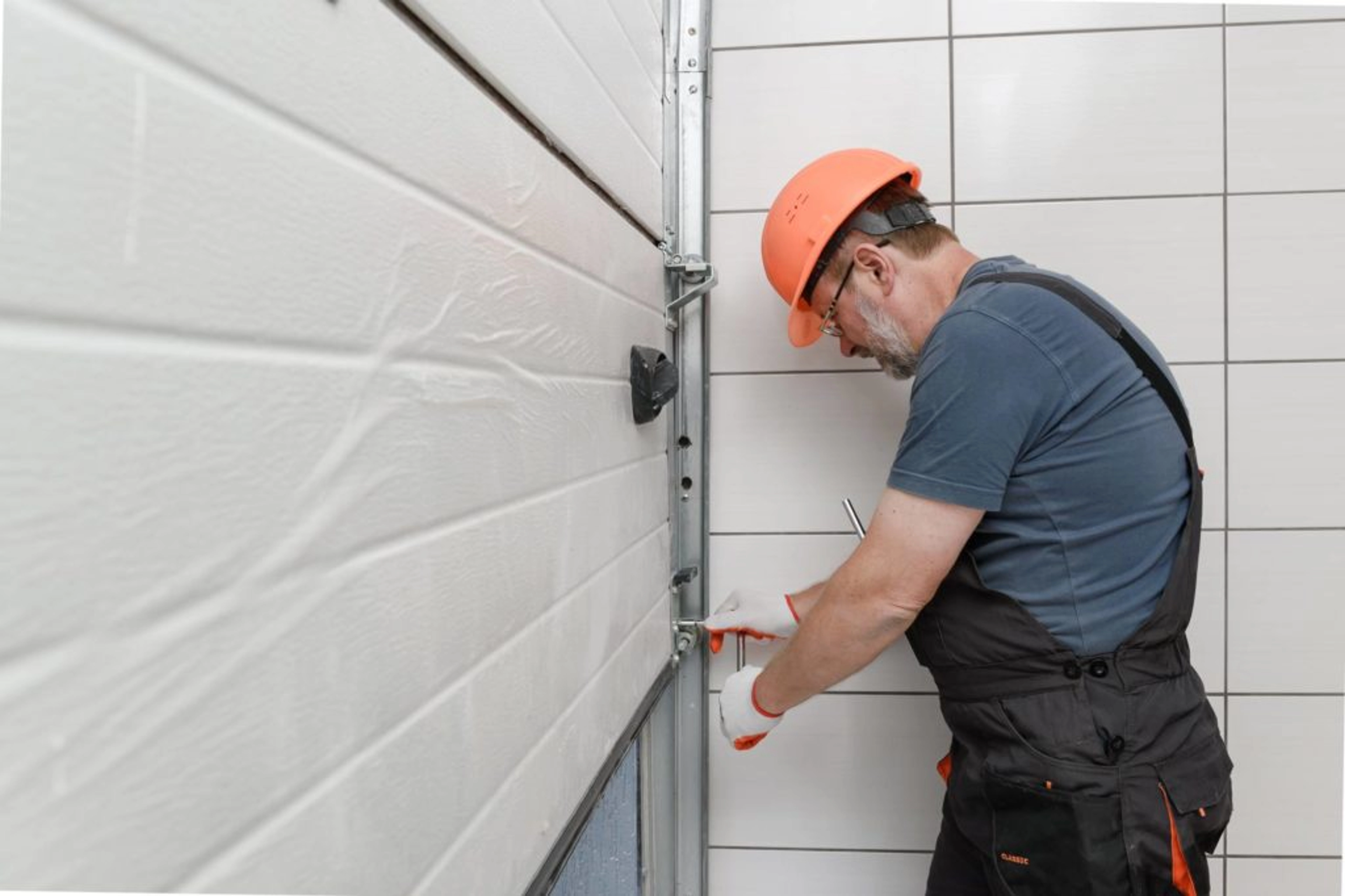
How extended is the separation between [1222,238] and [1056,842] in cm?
120

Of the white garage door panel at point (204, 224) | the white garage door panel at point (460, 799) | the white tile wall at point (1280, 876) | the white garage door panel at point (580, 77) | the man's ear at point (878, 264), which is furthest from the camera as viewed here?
the white tile wall at point (1280, 876)

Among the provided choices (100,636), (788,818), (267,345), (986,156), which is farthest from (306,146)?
(788,818)

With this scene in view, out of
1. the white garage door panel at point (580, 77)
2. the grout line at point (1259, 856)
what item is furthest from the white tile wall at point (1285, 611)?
the white garage door panel at point (580, 77)

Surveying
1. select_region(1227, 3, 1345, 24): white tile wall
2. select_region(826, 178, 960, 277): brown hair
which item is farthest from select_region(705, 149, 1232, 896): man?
select_region(1227, 3, 1345, 24): white tile wall

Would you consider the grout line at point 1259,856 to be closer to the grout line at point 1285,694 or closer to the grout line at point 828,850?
the grout line at point 1285,694

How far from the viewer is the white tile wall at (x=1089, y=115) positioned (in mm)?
1487

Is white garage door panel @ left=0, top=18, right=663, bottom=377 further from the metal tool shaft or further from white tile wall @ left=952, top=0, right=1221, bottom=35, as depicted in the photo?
white tile wall @ left=952, top=0, right=1221, bottom=35

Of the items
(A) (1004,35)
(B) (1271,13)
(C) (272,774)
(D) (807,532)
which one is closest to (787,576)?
(D) (807,532)

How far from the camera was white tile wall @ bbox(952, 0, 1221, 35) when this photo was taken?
148cm

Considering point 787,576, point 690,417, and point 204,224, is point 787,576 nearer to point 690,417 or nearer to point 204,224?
point 690,417

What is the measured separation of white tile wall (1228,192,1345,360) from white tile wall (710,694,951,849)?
38.9 inches

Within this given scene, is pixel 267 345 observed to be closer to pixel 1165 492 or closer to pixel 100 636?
pixel 100 636

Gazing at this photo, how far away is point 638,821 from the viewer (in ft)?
4.54

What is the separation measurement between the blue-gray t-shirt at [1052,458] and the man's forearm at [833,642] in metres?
0.17
